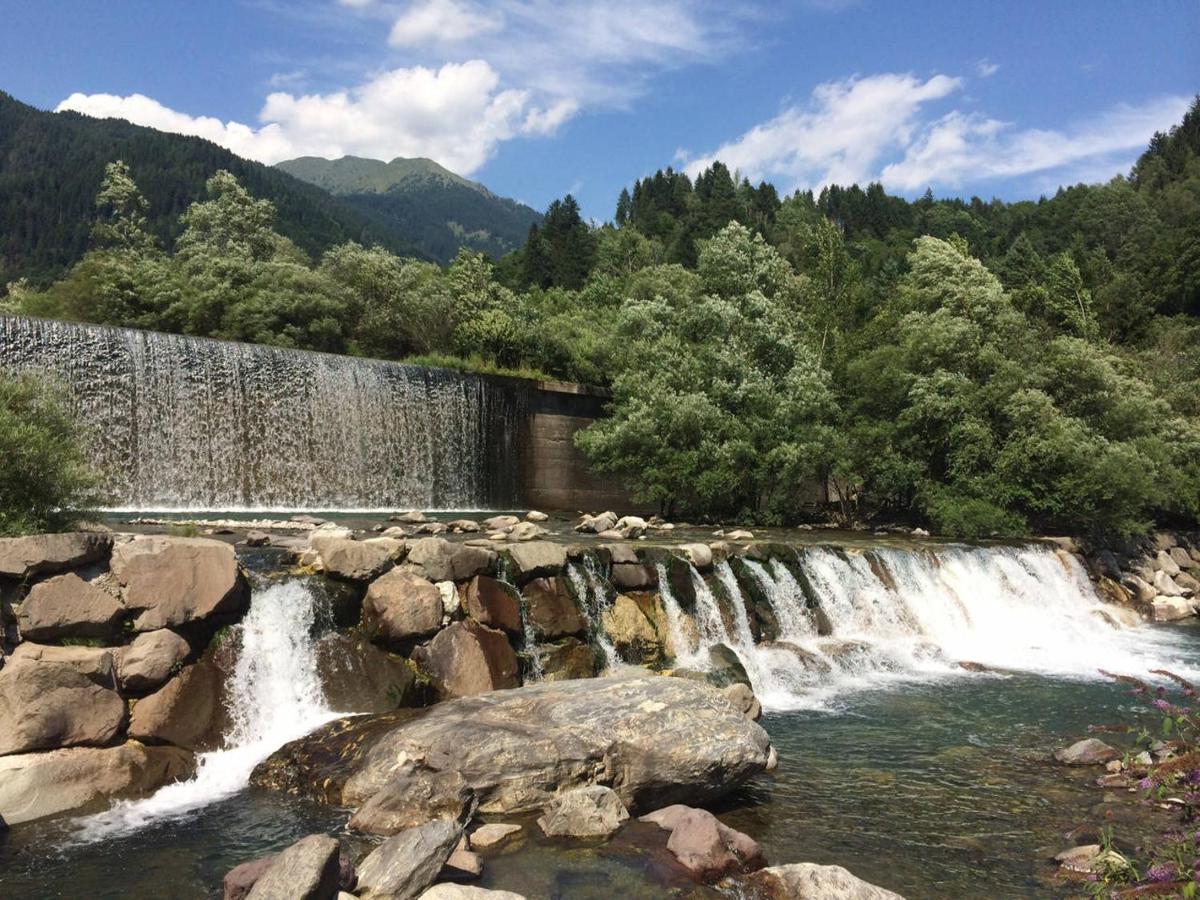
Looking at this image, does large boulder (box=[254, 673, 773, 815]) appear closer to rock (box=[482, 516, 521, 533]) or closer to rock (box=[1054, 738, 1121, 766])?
rock (box=[1054, 738, 1121, 766])

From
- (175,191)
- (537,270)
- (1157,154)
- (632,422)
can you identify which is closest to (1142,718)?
(632,422)

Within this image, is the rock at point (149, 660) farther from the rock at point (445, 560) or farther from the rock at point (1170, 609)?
the rock at point (1170, 609)

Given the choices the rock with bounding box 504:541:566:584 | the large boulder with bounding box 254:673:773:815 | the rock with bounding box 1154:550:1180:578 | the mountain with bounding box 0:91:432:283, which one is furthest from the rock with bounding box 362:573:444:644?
the mountain with bounding box 0:91:432:283

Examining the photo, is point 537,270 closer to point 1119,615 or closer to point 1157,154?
point 1119,615

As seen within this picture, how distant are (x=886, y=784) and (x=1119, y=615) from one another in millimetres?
14328

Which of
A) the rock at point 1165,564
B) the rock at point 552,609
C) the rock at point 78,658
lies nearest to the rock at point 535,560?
the rock at point 552,609

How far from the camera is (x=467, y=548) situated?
431 inches

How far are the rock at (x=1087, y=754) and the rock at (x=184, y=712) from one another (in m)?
9.21

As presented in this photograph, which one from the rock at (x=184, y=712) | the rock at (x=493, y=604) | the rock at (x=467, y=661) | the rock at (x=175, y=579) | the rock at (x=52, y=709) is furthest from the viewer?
the rock at (x=493, y=604)

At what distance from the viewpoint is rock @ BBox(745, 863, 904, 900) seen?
558cm

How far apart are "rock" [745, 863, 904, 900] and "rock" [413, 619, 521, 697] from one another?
4.71 meters

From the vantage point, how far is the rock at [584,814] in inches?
264

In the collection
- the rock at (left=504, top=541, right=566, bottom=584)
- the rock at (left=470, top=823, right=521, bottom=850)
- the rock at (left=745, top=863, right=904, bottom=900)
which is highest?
the rock at (left=504, top=541, right=566, bottom=584)

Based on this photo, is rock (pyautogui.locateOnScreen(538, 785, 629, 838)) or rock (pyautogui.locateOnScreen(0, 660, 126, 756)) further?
rock (pyautogui.locateOnScreen(0, 660, 126, 756))
